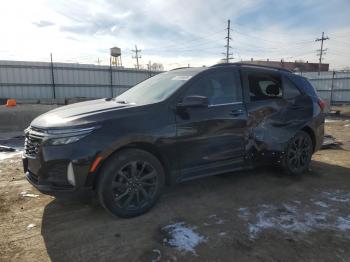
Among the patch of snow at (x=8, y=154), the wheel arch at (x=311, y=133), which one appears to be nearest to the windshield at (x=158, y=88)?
the wheel arch at (x=311, y=133)

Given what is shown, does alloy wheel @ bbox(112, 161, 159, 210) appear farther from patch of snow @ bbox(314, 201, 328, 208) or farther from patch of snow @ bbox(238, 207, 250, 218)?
patch of snow @ bbox(314, 201, 328, 208)

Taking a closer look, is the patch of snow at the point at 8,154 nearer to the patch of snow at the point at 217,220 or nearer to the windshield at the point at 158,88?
the windshield at the point at 158,88

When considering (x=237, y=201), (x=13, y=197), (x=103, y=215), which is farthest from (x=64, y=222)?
(x=237, y=201)

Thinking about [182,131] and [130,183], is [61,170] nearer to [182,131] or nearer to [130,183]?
[130,183]

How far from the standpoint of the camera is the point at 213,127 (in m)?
3.89

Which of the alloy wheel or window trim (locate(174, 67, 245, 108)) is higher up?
window trim (locate(174, 67, 245, 108))

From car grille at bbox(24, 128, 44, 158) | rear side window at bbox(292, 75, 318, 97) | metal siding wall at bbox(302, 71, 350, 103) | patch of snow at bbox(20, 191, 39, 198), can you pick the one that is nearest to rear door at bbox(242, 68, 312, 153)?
rear side window at bbox(292, 75, 318, 97)

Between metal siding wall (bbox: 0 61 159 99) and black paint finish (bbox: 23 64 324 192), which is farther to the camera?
metal siding wall (bbox: 0 61 159 99)

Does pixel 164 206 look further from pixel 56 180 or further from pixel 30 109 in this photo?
pixel 30 109

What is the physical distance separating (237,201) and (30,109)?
32.5 feet

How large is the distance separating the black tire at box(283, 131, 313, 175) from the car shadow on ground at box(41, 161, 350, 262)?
0.53 feet

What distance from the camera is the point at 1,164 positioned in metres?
5.69

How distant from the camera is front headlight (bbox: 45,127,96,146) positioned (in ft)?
9.98

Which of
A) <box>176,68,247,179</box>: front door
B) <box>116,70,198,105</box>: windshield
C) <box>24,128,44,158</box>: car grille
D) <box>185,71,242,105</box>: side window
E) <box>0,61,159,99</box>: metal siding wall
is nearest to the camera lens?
<box>24,128,44,158</box>: car grille
